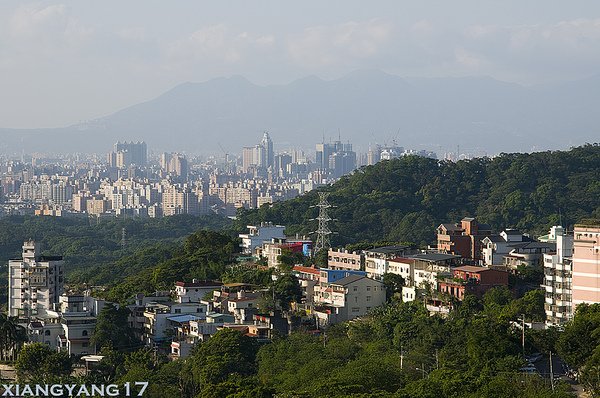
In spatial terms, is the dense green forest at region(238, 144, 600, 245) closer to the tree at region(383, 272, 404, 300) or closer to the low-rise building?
the low-rise building

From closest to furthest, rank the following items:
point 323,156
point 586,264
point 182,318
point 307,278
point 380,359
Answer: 1. point 380,359
2. point 586,264
3. point 182,318
4. point 307,278
5. point 323,156

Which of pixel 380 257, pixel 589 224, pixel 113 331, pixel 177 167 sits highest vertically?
pixel 177 167

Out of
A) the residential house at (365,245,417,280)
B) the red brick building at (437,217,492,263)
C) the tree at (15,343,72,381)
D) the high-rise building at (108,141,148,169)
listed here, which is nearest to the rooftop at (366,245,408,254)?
the residential house at (365,245,417,280)

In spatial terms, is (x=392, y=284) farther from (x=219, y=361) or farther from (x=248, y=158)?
(x=248, y=158)

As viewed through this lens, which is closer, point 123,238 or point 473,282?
point 473,282

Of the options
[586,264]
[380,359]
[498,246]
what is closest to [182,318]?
[380,359]

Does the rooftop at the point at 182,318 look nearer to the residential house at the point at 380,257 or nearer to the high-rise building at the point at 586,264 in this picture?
the residential house at the point at 380,257

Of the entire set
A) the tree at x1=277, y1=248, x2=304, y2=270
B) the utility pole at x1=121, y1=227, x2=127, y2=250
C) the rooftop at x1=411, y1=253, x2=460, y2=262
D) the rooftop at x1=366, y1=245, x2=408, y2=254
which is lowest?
the utility pole at x1=121, y1=227, x2=127, y2=250
